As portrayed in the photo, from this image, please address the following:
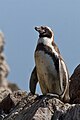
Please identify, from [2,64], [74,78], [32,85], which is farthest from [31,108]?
[2,64]

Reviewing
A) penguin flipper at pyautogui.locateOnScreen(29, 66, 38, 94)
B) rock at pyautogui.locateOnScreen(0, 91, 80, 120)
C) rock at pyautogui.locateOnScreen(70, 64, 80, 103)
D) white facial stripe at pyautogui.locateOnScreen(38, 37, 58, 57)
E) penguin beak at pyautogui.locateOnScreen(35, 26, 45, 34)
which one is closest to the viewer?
rock at pyautogui.locateOnScreen(0, 91, 80, 120)

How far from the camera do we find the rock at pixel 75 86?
13.6 m

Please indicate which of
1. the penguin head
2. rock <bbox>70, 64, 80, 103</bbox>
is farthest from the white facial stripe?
rock <bbox>70, 64, 80, 103</bbox>

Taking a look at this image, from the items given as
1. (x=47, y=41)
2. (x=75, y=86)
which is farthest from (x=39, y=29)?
(x=75, y=86)

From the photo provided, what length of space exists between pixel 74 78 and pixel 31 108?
292cm

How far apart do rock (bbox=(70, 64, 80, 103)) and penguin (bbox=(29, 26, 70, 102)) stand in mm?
892

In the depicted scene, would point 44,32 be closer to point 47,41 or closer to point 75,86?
point 47,41

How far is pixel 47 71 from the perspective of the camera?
12523mm

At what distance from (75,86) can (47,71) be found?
1739 mm

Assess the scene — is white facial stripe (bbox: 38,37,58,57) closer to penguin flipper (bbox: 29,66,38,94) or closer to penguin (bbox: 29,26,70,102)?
penguin (bbox: 29,26,70,102)

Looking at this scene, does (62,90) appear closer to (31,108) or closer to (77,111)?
(31,108)

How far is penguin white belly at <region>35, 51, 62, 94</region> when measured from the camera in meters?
12.5

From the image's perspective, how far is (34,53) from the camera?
41.9 ft

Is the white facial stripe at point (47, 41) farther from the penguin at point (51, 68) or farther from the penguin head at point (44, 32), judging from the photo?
the penguin head at point (44, 32)
